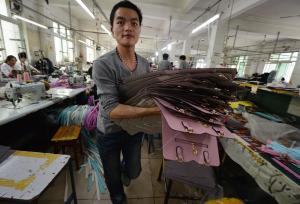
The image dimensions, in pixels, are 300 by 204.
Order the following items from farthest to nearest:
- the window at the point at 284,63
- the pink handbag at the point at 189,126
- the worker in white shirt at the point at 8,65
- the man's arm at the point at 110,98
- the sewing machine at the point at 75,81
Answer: the window at the point at 284,63 → the worker in white shirt at the point at 8,65 → the sewing machine at the point at 75,81 → the man's arm at the point at 110,98 → the pink handbag at the point at 189,126

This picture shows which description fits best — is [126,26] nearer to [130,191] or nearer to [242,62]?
[130,191]

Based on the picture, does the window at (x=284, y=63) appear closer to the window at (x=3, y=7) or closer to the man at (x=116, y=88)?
the man at (x=116, y=88)

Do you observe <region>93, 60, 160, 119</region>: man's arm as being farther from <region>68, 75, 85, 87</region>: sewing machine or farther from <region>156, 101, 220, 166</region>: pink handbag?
<region>68, 75, 85, 87</region>: sewing machine

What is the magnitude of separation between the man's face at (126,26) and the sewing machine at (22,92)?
144 centimetres

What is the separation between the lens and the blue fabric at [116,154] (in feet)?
3.67

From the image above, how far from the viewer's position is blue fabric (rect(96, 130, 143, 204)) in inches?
44.0

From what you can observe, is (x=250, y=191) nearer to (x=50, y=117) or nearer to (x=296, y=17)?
(x=50, y=117)

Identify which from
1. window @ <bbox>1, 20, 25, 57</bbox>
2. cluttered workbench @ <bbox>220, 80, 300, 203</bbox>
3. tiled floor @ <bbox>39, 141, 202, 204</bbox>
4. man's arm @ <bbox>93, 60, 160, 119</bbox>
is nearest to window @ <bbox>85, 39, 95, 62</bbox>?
window @ <bbox>1, 20, 25, 57</bbox>

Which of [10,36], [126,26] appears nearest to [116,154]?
[126,26]

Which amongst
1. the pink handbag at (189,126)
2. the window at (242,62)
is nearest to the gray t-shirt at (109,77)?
the pink handbag at (189,126)

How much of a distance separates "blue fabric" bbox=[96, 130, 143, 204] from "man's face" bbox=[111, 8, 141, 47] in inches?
26.4

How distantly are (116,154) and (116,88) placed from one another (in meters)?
0.61

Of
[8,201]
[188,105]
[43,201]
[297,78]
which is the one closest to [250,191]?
[188,105]

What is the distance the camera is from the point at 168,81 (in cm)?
62
